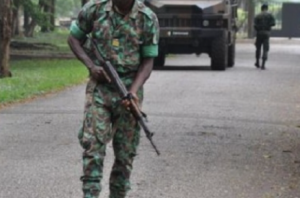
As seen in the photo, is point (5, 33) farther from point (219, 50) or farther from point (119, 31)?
point (119, 31)

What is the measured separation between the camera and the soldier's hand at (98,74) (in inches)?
243

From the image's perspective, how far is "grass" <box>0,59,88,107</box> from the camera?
17533 mm

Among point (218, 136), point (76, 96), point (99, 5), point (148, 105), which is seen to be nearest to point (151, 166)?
point (218, 136)

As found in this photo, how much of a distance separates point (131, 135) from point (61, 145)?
15.4ft

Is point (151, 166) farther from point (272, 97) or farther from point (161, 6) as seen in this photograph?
point (161, 6)

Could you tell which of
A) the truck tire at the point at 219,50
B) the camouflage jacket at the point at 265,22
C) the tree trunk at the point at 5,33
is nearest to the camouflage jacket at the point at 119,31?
the tree trunk at the point at 5,33

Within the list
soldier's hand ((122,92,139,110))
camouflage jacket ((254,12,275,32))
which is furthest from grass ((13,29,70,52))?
soldier's hand ((122,92,139,110))

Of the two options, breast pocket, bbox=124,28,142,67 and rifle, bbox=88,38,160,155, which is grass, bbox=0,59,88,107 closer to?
breast pocket, bbox=124,28,142,67

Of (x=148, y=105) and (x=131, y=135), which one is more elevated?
(x=131, y=135)

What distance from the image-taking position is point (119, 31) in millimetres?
6285

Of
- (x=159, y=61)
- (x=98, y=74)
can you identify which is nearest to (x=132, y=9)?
(x=98, y=74)

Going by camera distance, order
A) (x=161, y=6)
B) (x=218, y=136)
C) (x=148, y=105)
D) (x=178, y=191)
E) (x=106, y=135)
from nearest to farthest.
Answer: (x=106, y=135) < (x=178, y=191) < (x=218, y=136) < (x=148, y=105) < (x=161, y=6)

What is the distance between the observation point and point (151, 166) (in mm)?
9570

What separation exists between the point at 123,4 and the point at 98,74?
51 cm
